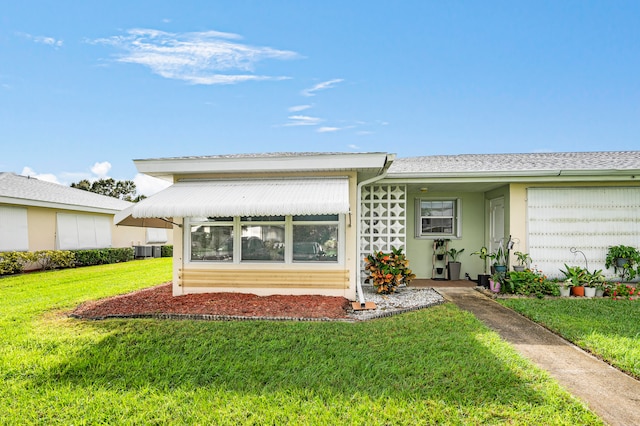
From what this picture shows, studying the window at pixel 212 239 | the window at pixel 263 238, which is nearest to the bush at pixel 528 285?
the window at pixel 263 238

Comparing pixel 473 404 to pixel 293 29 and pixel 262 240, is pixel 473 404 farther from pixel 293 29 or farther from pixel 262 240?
pixel 293 29

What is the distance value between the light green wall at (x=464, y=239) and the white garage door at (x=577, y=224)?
8.31ft

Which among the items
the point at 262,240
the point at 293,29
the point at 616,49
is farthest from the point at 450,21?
the point at 262,240

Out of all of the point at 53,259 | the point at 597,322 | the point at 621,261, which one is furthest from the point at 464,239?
the point at 53,259

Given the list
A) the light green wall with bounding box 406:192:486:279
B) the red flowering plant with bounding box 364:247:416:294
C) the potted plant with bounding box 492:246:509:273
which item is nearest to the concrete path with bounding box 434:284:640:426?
the red flowering plant with bounding box 364:247:416:294

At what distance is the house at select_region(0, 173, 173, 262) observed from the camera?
1819cm

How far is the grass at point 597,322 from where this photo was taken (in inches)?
233

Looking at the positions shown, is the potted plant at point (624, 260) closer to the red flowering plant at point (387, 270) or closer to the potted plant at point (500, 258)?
the potted plant at point (500, 258)

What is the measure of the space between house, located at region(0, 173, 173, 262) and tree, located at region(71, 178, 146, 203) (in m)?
35.6

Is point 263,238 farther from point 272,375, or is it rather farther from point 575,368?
point 575,368

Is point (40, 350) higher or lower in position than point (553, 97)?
lower

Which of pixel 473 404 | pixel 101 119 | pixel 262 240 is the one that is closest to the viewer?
pixel 473 404

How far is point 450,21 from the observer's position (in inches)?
591

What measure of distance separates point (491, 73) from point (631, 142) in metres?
9.88
